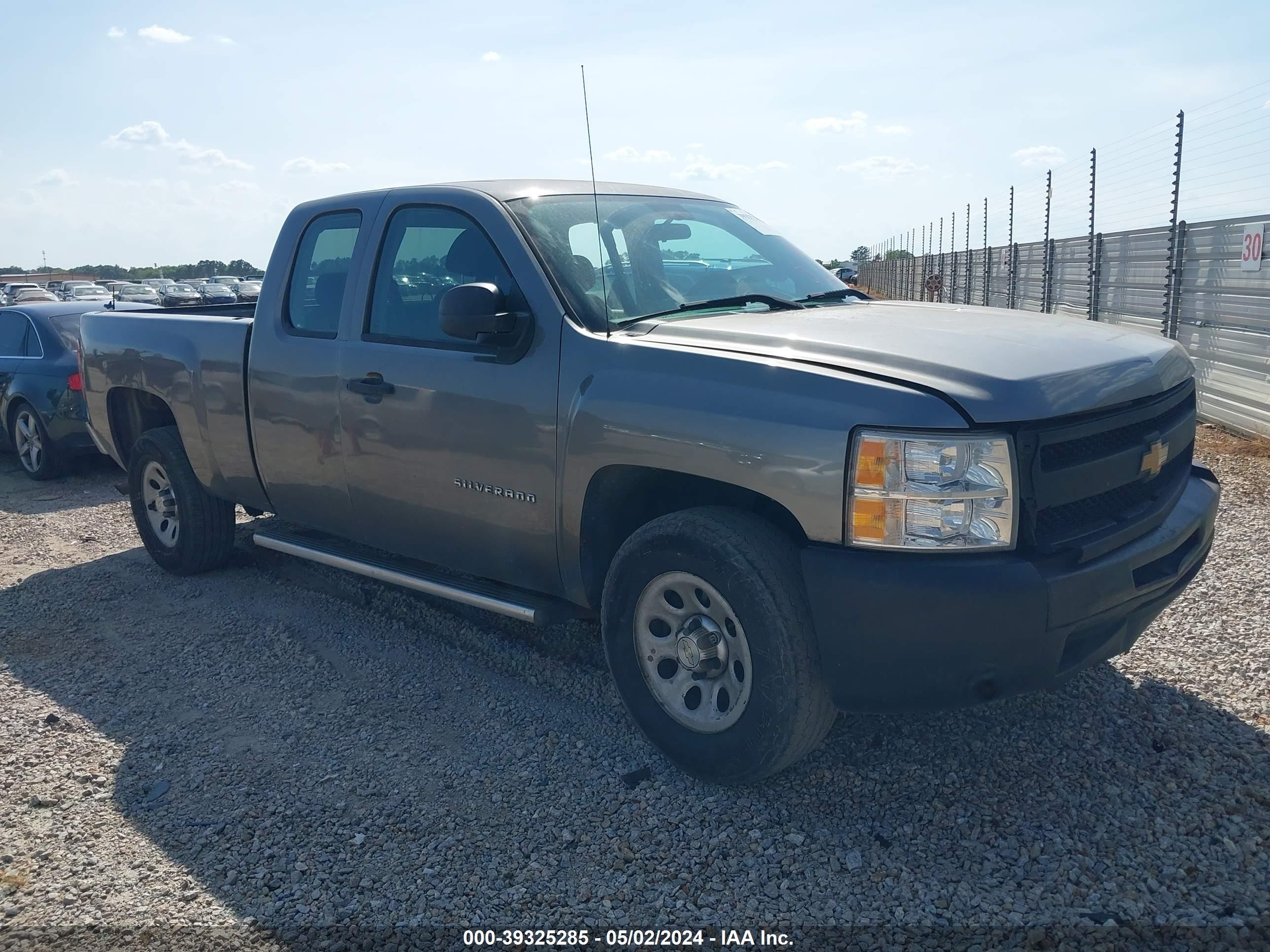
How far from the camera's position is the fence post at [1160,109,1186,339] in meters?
10.1

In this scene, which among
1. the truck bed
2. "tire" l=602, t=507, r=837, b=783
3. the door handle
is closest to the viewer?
"tire" l=602, t=507, r=837, b=783

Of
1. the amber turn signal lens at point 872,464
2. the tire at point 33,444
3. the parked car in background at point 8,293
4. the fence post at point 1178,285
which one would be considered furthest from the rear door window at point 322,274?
the parked car in background at point 8,293

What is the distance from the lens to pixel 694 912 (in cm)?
284

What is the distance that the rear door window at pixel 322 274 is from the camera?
477 cm

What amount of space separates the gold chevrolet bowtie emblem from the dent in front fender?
2.97 ft

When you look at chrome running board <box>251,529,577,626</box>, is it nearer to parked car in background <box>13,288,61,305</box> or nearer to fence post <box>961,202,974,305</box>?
fence post <box>961,202,974,305</box>

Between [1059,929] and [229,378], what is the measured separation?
14.3ft

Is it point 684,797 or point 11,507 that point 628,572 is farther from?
point 11,507

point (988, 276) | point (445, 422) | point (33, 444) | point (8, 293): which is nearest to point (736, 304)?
point (445, 422)

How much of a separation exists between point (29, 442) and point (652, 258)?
7.76m

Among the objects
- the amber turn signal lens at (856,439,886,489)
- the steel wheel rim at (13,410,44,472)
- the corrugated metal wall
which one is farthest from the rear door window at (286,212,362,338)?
the steel wheel rim at (13,410,44,472)

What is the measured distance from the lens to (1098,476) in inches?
125

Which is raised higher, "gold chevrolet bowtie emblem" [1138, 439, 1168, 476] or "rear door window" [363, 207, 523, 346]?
"rear door window" [363, 207, 523, 346]

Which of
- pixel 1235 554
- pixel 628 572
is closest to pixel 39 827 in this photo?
pixel 628 572
